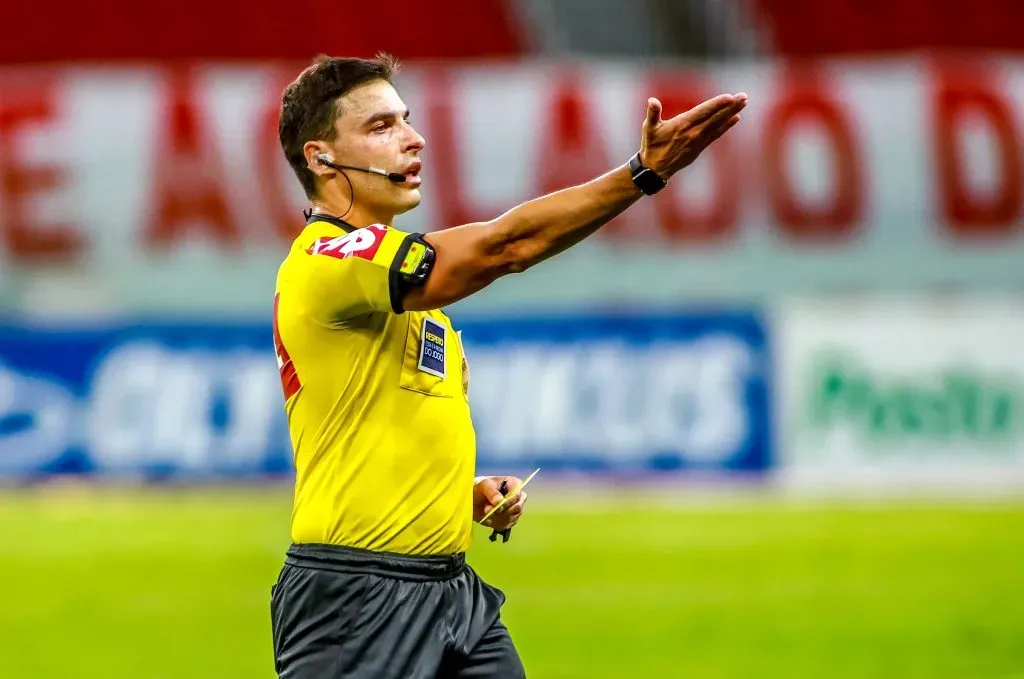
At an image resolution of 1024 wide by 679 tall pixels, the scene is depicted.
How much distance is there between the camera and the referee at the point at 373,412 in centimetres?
371

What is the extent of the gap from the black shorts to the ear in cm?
88

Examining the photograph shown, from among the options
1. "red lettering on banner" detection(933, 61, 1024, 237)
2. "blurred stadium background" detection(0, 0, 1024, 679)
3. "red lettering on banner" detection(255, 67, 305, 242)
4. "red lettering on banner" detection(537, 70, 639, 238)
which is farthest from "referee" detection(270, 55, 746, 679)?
"red lettering on banner" detection(933, 61, 1024, 237)

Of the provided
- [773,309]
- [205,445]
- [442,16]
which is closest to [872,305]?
[773,309]

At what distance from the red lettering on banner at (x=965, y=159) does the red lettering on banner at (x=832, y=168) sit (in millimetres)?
770

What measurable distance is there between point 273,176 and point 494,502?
38.2ft

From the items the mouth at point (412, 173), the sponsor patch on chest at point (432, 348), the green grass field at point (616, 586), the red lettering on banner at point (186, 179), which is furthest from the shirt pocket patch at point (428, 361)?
the red lettering on banner at point (186, 179)

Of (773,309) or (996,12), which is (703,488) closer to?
(773,309)

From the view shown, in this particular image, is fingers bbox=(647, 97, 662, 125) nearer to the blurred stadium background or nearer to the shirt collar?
the shirt collar

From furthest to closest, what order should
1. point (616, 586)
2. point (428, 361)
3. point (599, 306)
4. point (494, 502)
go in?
1. point (599, 306)
2. point (616, 586)
3. point (494, 502)
4. point (428, 361)

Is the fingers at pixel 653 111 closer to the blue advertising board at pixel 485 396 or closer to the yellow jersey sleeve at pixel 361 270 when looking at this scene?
the yellow jersey sleeve at pixel 361 270

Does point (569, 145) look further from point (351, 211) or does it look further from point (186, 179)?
point (351, 211)

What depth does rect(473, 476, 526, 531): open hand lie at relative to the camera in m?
4.34

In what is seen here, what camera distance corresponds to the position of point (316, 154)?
405 centimetres

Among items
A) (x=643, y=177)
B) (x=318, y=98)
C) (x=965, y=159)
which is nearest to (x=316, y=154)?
(x=318, y=98)
